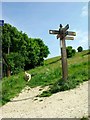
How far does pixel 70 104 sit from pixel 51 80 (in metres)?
7.73

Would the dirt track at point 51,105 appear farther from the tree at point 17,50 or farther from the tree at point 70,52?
the tree at point 70,52

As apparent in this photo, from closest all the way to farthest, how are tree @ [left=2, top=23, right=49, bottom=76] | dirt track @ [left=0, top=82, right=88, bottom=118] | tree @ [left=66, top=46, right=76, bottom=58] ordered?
1. dirt track @ [left=0, top=82, right=88, bottom=118]
2. tree @ [left=2, top=23, right=49, bottom=76]
3. tree @ [left=66, top=46, right=76, bottom=58]

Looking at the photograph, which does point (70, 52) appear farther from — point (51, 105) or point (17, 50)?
point (51, 105)

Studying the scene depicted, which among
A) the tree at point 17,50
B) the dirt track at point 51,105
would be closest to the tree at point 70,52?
the tree at point 17,50

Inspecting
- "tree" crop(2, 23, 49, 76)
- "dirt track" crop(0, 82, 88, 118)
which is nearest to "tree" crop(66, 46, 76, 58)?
"tree" crop(2, 23, 49, 76)

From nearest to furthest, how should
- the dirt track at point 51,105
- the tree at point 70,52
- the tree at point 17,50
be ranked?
the dirt track at point 51,105
the tree at point 17,50
the tree at point 70,52

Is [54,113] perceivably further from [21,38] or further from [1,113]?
[21,38]

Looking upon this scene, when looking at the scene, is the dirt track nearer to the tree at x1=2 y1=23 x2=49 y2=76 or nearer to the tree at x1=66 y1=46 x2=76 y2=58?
the tree at x1=2 y1=23 x2=49 y2=76

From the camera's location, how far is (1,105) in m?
16.8

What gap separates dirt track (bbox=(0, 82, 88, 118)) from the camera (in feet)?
42.0

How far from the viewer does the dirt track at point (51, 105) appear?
504 inches

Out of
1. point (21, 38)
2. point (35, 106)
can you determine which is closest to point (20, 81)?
point (35, 106)

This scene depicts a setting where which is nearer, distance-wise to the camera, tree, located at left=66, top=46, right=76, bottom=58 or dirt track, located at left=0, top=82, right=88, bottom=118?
dirt track, located at left=0, top=82, right=88, bottom=118

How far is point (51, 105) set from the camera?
14773mm
